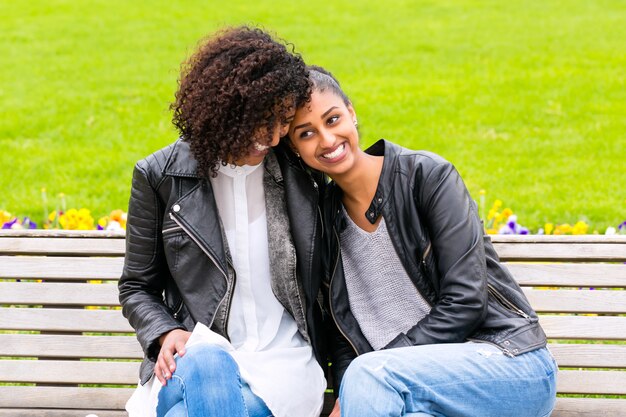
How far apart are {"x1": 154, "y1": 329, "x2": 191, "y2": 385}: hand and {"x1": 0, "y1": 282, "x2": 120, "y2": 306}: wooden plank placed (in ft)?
2.11

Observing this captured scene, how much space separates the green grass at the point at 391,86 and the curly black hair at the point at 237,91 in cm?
310

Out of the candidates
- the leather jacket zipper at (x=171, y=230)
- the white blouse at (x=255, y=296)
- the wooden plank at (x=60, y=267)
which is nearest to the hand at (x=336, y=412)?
the white blouse at (x=255, y=296)

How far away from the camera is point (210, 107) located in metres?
2.86

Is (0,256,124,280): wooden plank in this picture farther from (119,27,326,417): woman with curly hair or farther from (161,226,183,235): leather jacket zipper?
(161,226,183,235): leather jacket zipper

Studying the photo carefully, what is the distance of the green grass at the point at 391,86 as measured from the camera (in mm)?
6371

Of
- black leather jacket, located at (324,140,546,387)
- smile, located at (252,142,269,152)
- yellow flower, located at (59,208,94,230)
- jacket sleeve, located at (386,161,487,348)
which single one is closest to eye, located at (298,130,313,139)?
smile, located at (252,142,269,152)

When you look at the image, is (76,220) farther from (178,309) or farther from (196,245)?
(196,245)

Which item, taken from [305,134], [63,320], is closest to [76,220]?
[63,320]

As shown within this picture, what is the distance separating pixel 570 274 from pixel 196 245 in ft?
4.56

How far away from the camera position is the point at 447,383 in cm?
274

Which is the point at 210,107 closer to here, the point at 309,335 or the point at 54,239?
the point at 309,335

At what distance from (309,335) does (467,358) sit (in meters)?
0.58

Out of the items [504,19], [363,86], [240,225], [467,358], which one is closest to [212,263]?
[240,225]

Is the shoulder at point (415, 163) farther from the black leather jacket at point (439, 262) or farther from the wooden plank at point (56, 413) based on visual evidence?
the wooden plank at point (56, 413)
